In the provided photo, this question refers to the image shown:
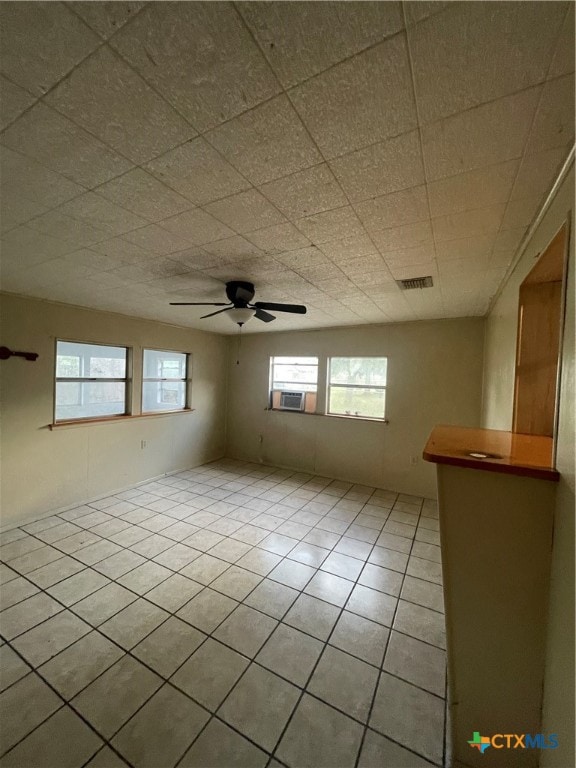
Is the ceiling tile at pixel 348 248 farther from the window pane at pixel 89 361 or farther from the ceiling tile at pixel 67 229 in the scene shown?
the window pane at pixel 89 361

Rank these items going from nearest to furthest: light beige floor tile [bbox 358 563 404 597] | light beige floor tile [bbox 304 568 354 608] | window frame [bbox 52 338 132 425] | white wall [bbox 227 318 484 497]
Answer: light beige floor tile [bbox 304 568 354 608]
light beige floor tile [bbox 358 563 404 597]
window frame [bbox 52 338 132 425]
white wall [bbox 227 318 484 497]

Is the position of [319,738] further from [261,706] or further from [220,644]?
[220,644]

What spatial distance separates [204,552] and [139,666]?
1.13m

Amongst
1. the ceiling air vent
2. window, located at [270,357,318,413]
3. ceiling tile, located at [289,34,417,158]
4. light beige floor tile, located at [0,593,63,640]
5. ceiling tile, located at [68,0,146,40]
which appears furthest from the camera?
window, located at [270,357,318,413]

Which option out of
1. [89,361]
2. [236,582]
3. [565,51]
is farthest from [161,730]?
[89,361]

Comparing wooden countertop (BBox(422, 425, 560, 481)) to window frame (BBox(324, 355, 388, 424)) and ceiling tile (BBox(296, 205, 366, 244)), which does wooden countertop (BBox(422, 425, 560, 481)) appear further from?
window frame (BBox(324, 355, 388, 424))

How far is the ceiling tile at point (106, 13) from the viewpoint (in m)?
0.66

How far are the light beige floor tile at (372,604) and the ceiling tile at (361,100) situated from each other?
276 cm

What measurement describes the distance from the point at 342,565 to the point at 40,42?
3.37 metres

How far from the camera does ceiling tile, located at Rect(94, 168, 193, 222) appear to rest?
4.16ft

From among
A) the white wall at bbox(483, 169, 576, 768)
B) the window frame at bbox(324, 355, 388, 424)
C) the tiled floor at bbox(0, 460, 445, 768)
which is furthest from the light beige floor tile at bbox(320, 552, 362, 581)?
the window frame at bbox(324, 355, 388, 424)

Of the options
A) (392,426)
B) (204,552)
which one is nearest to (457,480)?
(204,552)

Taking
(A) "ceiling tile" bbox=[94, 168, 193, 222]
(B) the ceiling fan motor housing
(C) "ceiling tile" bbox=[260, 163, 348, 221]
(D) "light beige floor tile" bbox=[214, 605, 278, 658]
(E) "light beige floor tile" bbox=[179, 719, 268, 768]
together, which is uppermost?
(C) "ceiling tile" bbox=[260, 163, 348, 221]

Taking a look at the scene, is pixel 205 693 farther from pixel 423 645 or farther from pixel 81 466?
pixel 81 466
